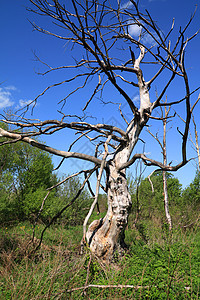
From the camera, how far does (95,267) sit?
391cm

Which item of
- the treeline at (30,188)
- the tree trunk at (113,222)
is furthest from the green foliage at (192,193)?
the tree trunk at (113,222)

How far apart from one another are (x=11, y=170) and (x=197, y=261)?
11.0 metres

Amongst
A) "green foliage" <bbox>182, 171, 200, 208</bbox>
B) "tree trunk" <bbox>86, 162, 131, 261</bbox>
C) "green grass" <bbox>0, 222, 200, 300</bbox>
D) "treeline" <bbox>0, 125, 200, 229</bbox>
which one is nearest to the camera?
"green grass" <bbox>0, 222, 200, 300</bbox>

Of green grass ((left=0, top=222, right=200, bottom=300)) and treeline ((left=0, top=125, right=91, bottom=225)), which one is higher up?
treeline ((left=0, top=125, right=91, bottom=225))

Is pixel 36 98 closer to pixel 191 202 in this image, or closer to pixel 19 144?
pixel 19 144

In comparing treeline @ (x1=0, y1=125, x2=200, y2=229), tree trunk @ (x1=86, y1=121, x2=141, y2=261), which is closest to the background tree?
treeline @ (x1=0, y1=125, x2=200, y2=229)

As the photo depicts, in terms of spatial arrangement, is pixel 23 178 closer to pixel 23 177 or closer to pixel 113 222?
pixel 23 177

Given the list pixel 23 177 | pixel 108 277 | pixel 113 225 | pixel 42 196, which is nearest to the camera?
pixel 108 277

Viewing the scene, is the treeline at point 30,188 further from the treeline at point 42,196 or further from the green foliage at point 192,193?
the green foliage at point 192,193

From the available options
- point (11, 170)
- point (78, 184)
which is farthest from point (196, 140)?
point (11, 170)

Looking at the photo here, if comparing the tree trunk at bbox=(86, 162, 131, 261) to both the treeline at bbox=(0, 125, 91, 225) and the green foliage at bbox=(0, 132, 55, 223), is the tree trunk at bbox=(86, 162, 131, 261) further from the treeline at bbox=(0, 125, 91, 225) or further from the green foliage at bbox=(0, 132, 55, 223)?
the green foliage at bbox=(0, 132, 55, 223)

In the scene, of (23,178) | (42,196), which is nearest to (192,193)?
(42,196)

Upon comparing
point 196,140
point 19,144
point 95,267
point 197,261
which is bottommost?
point 95,267

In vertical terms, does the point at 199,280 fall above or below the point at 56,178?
below
